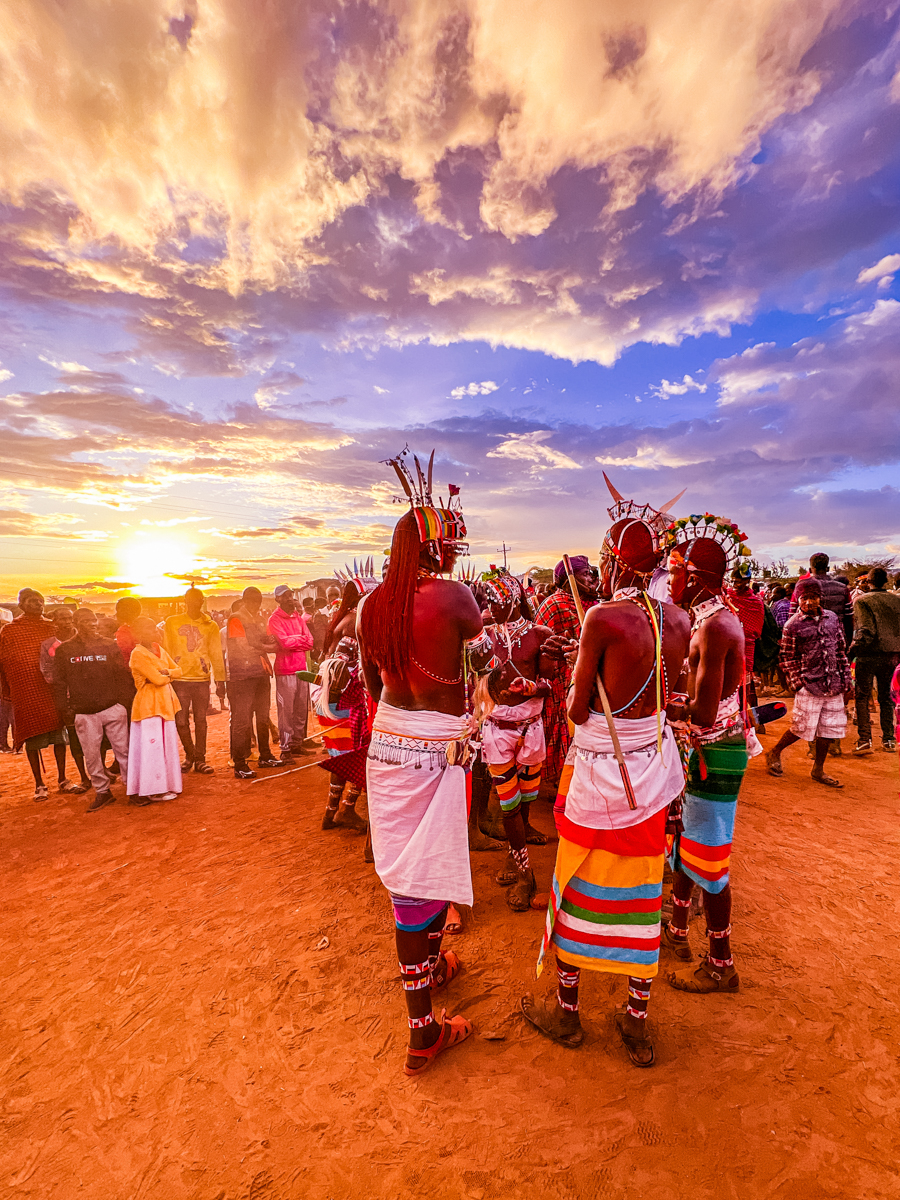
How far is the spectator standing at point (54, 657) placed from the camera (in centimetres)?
737

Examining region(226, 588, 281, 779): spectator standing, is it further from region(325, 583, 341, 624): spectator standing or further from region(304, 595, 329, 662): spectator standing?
region(304, 595, 329, 662): spectator standing

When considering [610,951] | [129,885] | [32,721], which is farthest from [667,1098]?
[32,721]

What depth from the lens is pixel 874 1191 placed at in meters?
2.28

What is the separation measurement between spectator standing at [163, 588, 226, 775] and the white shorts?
861cm

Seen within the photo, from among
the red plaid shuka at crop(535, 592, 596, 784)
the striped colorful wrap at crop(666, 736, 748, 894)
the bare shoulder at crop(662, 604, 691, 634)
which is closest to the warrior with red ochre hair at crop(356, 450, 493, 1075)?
the bare shoulder at crop(662, 604, 691, 634)

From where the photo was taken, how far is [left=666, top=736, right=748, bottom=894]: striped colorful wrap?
11.0 feet

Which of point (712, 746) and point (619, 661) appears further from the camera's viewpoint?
point (712, 746)

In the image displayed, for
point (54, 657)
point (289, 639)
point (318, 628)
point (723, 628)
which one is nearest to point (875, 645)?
point (723, 628)

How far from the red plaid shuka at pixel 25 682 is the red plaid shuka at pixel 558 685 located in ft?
22.8

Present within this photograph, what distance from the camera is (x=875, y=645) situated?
8.18m

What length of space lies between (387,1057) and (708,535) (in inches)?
152

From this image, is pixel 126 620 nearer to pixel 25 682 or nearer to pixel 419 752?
pixel 25 682

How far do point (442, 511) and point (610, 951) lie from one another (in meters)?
2.62

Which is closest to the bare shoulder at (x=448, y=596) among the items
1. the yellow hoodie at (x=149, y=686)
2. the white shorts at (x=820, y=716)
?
the yellow hoodie at (x=149, y=686)
